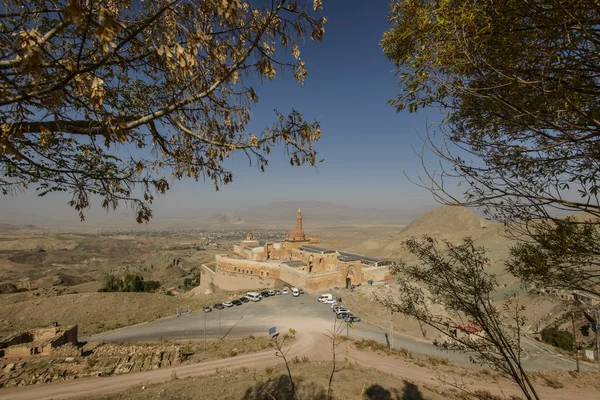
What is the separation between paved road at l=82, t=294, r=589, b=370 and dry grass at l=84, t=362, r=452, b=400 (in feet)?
21.6

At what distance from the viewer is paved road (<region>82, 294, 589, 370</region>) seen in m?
18.1

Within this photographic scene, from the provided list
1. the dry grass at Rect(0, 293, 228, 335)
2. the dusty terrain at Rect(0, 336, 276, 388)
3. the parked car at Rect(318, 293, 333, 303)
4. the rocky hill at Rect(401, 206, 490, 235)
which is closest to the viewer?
the dusty terrain at Rect(0, 336, 276, 388)

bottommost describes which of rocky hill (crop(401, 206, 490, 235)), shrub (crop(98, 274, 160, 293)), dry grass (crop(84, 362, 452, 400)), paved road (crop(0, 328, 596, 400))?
shrub (crop(98, 274, 160, 293))

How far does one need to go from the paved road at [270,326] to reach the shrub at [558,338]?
56.2 inches

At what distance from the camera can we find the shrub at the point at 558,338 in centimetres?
1938

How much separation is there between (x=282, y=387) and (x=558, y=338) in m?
21.4

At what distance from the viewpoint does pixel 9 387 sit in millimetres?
12891

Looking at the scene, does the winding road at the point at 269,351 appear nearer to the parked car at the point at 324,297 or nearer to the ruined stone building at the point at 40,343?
the parked car at the point at 324,297

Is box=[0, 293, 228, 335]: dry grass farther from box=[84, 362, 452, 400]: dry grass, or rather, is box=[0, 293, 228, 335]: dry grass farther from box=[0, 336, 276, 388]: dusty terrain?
box=[84, 362, 452, 400]: dry grass

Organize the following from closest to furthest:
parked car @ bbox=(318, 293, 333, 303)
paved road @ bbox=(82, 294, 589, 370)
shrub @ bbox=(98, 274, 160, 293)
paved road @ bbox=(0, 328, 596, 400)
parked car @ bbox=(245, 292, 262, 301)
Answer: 1. paved road @ bbox=(0, 328, 596, 400)
2. paved road @ bbox=(82, 294, 589, 370)
3. parked car @ bbox=(318, 293, 333, 303)
4. parked car @ bbox=(245, 292, 262, 301)
5. shrub @ bbox=(98, 274, 160, 293)

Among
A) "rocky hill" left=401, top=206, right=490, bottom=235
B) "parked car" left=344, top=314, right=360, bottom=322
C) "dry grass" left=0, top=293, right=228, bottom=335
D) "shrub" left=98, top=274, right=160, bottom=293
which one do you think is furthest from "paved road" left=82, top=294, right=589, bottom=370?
"rocky hill" left=401, top=206, right=490, bottom=235

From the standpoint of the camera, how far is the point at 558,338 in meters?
19.8

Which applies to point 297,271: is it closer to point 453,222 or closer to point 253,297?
point 253,297

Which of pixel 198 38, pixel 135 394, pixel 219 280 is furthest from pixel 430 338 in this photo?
pixel 219 280
